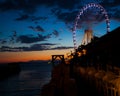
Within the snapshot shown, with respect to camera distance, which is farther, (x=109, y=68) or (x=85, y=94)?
(x=109, y=68)

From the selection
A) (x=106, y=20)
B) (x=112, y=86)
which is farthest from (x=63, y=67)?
(x=106, y=20)

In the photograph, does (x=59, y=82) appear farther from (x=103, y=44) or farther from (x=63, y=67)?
(x=103, y=44)

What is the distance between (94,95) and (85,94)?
1.04m

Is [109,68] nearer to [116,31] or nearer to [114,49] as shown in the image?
[114,49]

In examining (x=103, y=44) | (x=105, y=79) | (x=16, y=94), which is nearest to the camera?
(x=105, y=79)

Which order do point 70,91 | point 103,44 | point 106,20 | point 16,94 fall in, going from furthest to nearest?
1. point 16,94
2. point 106,20
3. point 103,44
4. point 70,91

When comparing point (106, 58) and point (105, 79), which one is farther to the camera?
point (106, 58)

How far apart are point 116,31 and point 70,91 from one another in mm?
8632

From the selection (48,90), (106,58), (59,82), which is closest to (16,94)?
(106,58)

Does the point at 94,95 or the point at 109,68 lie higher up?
the point at 109,68

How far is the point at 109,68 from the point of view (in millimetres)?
31578

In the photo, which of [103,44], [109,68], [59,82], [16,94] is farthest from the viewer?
[16,94]

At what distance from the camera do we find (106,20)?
172ft

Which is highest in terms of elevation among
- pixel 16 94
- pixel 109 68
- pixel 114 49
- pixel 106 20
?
pixel 106 20
